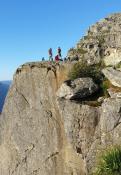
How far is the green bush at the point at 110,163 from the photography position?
1448 inches

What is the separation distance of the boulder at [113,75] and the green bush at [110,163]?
9.78 m

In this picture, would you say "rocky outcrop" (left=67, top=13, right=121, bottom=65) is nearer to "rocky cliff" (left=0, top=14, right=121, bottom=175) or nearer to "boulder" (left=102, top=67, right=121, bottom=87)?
"rocky cliff" (left=0, top=14, right=121, bottom=175)

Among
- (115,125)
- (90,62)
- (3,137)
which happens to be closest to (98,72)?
(90,62)

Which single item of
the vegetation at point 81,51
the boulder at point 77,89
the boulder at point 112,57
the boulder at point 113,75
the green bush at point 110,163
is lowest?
the green bush at point 110,163

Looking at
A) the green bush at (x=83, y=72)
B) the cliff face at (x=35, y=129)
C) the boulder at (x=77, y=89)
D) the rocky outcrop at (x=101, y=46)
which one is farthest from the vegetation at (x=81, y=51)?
Answer: the boulder at (x=77, y=89)

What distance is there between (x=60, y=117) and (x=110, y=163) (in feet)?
38.9

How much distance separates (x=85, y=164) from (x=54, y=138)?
617 cm

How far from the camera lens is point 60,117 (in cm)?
4766

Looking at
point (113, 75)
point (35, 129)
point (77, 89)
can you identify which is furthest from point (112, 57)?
point (35, 129)

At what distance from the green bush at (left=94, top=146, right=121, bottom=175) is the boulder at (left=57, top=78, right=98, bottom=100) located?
9241 mm

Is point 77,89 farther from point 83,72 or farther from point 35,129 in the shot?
point 35,129

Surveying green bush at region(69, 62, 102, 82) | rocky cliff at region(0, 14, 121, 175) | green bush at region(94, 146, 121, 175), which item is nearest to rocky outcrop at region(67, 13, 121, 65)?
rocky cliff at region(0, 14, 121, 175)

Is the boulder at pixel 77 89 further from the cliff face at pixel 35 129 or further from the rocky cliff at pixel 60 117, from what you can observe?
the cliff face at pixel 35 129

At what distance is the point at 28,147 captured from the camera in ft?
173
